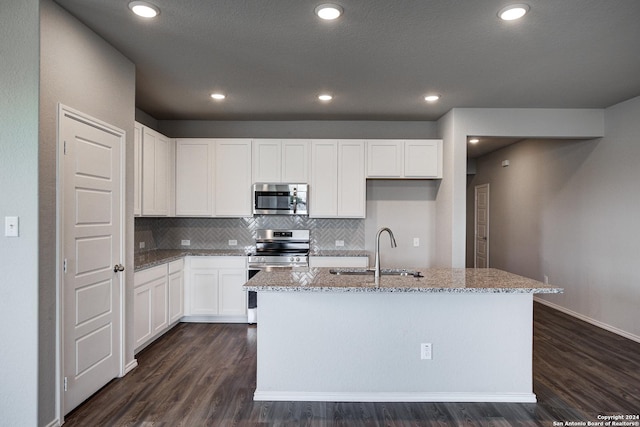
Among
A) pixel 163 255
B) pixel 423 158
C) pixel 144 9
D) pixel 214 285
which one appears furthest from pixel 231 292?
pixel 144 9

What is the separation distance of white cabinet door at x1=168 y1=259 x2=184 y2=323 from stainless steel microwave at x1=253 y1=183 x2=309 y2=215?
1.18 metres

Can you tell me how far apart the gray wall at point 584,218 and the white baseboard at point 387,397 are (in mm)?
2519

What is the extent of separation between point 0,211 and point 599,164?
5.82 metres

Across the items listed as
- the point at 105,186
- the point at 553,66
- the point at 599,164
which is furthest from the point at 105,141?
the point at 599,164

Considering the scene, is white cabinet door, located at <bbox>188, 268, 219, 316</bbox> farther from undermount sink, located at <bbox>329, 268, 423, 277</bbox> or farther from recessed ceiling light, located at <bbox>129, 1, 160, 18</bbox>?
recessed ceiling light, located at <bbox>129, 1, 160, 18</bbox>

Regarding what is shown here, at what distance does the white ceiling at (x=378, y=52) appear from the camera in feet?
7.50

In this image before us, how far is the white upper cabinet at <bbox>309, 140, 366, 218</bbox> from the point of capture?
15.2 ft

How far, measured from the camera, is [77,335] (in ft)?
7.97

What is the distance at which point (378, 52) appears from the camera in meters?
2.84

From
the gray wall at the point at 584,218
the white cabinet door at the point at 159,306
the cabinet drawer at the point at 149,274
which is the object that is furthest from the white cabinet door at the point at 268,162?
the gray wall at the point at 584,218

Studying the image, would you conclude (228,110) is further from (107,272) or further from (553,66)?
(553,66)

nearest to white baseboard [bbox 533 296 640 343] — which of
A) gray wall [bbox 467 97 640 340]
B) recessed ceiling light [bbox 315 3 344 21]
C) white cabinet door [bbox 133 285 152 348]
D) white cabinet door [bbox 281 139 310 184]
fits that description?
gray wall [bbox 467 97 640 340]

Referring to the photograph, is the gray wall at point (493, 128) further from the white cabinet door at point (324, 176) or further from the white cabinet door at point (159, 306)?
the white cabinet door at point (159, 306)

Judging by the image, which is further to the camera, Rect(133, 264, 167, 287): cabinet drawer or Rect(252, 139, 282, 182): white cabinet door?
Rect(252, 139, 282, 182): white cabinet door
